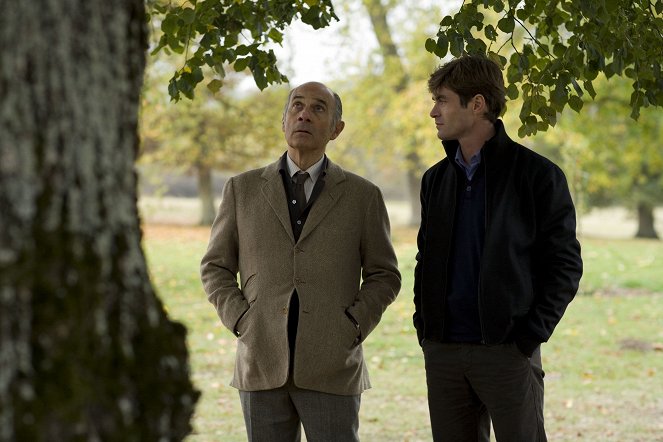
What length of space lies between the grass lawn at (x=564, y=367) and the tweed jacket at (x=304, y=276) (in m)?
1.69

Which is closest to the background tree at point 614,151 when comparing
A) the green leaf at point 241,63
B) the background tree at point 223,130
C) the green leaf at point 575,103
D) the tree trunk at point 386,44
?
the tree trunk at point 386,44

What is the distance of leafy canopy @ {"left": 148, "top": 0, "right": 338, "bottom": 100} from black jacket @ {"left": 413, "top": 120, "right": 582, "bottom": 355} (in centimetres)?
139

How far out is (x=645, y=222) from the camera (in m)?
39.5

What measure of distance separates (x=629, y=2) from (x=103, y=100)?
360cm

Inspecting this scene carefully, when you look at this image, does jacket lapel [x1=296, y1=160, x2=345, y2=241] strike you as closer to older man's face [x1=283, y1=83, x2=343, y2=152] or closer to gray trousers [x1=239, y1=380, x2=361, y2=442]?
older man's face [x1=283, y1=83, x2=343, y2=152]

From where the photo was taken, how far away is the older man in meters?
4.17

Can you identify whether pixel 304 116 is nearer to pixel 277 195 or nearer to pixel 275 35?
pixel 277 195

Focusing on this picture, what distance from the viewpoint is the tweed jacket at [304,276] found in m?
4.18

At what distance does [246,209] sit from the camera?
4.39m

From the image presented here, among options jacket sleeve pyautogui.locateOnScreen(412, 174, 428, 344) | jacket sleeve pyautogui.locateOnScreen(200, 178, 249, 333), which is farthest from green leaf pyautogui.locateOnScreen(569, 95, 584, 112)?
jacket sleeve pyautogui.locateOnScreen(200, 178, 249, 333)

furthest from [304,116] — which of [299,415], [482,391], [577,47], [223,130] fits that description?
[223,130]

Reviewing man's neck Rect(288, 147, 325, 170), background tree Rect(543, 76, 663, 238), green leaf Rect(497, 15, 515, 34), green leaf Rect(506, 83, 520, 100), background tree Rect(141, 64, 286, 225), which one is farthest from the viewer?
background tree Rect(141, 64, 286, 225)

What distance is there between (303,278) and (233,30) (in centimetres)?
158

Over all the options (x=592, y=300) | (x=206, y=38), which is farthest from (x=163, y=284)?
(x=206, y=38)
